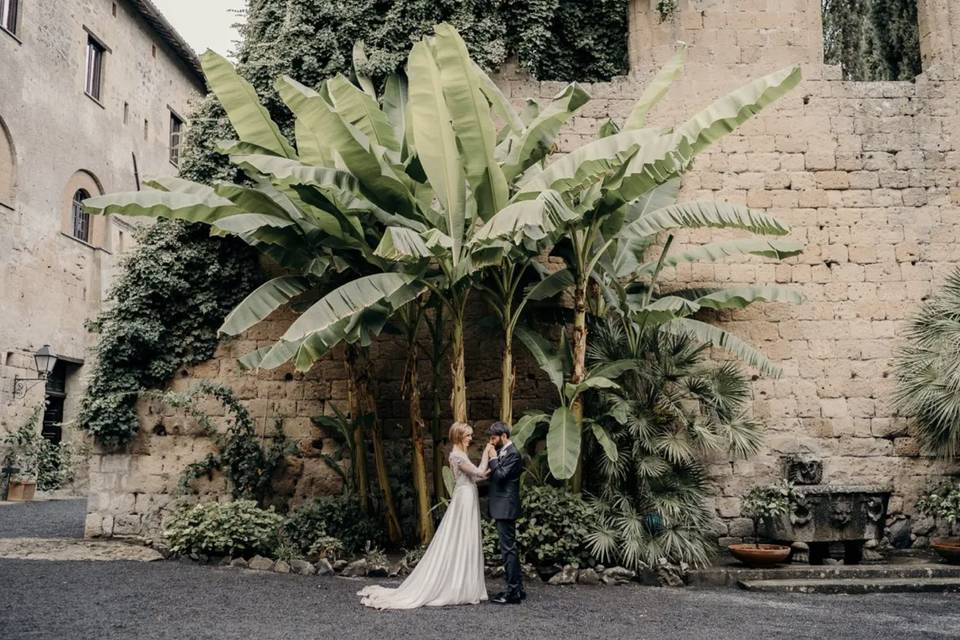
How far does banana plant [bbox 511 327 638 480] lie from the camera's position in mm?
7418

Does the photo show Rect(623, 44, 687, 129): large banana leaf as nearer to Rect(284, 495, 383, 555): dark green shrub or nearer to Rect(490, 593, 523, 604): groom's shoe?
Rect(490, 593, 523, 604): groom's shoe

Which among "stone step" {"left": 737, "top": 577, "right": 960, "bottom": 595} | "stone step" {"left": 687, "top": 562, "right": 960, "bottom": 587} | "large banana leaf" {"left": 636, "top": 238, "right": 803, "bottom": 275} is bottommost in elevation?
"stone step" {"left": 737, "top": 577, "right": 960, "bottom": 595}

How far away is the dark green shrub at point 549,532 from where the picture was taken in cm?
759

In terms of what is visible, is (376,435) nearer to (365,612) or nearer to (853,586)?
(365,612)

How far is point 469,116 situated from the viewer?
280 inches

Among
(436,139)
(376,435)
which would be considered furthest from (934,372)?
(376,435)

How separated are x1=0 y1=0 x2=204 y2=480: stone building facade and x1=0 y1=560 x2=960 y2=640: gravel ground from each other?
8.72m

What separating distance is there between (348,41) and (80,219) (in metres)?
11.5

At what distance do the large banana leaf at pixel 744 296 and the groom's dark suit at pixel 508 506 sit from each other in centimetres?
330

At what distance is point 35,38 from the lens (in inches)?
658

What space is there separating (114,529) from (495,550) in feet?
15.1

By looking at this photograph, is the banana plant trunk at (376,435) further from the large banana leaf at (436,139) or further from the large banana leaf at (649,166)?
the large banana leaf at (649,166)

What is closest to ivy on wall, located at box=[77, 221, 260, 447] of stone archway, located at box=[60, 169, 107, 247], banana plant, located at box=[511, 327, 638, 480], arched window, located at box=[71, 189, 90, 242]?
banana plant, located at box=[511, 327, 638, 480]

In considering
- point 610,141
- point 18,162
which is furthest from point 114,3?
point 610,141
